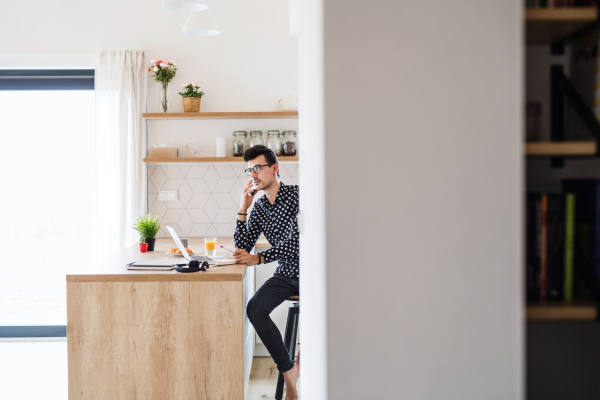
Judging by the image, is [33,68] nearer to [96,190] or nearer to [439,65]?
[96,190]

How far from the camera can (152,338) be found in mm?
2070

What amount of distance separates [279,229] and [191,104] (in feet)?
4.94

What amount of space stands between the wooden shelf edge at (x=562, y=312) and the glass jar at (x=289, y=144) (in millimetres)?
2751

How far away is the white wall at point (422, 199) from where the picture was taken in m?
0.91

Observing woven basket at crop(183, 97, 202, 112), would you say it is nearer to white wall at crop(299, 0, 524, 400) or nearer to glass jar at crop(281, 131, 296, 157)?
glass jar at crop(281, 131, 296, 157)

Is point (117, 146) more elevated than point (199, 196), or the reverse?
point (117, 146)

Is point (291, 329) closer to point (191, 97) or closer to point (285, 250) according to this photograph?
point (285, 250)

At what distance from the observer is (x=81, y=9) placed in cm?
363

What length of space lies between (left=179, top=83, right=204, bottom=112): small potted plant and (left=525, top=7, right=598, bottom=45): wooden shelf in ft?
9.72

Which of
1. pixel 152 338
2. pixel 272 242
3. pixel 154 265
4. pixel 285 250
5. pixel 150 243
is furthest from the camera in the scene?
pixel 150 243

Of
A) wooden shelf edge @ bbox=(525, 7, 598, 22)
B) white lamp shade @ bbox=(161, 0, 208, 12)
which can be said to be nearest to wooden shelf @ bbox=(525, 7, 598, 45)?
wooden shelf edge @ bbox=(525, 7, 598, 22)

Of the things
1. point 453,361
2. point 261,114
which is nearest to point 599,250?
point 453,361

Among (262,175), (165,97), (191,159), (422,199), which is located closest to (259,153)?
(262,175)

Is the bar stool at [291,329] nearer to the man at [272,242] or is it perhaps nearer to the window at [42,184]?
the man at [272,242]
